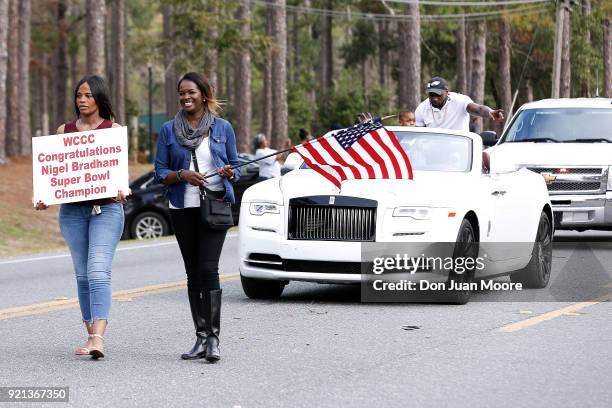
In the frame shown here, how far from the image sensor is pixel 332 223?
11695mm

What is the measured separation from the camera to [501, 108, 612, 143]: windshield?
60.6 ft

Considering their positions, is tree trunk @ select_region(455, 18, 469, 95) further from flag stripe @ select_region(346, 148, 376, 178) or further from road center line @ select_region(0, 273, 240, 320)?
flag stripe @ select_region(346, 148, 376, 178)

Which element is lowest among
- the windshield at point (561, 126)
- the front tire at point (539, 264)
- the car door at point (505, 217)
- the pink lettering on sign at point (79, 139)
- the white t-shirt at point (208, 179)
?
the front tire at point (539, 264)

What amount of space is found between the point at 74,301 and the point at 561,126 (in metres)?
8.49

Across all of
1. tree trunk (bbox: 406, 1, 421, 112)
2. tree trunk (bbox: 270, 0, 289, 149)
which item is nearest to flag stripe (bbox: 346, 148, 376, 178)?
tree trunk (bbox: 406, 1, 421, 112)

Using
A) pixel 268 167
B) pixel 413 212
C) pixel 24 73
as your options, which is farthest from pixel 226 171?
pixel 24 73

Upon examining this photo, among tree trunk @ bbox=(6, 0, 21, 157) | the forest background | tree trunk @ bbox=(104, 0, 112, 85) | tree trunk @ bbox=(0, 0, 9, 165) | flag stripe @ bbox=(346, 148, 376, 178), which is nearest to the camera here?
flag stripe @ bbox=(346, 148, 376, 178)

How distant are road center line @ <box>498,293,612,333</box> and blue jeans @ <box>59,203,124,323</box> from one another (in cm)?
312

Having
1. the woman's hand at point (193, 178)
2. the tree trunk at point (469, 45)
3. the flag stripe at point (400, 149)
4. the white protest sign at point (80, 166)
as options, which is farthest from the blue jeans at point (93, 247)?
the tree trunk at point (469, 45)

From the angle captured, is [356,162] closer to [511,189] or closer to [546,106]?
[511,189]

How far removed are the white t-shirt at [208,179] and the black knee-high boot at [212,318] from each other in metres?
0.60

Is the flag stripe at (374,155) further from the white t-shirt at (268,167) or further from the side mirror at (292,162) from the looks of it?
the white t-shirt at (268,167)

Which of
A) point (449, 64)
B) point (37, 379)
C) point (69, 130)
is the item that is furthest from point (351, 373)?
point (449, 64)

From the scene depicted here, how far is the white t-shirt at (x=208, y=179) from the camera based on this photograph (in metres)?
8.84
